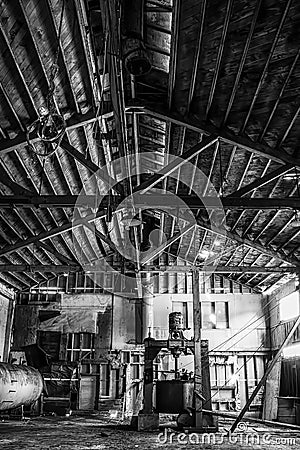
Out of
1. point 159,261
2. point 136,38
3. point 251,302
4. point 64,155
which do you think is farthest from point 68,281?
point 136,38

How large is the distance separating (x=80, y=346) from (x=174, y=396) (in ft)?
26.3

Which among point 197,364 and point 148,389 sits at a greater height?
point 197,364

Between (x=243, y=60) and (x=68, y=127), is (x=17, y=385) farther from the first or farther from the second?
(x=243, y=60)

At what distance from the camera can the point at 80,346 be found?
721 inches

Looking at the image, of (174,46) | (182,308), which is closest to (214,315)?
(182,308)

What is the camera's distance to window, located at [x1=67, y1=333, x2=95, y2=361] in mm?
18109

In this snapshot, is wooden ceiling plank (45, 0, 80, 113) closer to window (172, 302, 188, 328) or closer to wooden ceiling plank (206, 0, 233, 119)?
wooden ceiling plank (206, 0, 233, 119)

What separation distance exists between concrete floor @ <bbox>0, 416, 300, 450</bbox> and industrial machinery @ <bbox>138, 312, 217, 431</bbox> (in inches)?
14.7

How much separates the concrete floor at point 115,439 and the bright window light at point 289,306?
625 centimetres

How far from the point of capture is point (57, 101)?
8.57 m

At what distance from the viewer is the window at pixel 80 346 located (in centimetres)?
1811

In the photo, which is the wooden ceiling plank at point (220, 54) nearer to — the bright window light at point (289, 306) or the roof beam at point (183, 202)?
the roof beam at point (183, 202)

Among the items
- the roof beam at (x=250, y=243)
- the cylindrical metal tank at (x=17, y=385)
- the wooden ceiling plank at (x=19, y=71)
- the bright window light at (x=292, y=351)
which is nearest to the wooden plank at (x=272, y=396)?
the bright window light at (x=292, y=351)

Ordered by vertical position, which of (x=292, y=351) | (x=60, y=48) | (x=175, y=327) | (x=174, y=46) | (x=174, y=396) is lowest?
(x=174, y=396)
